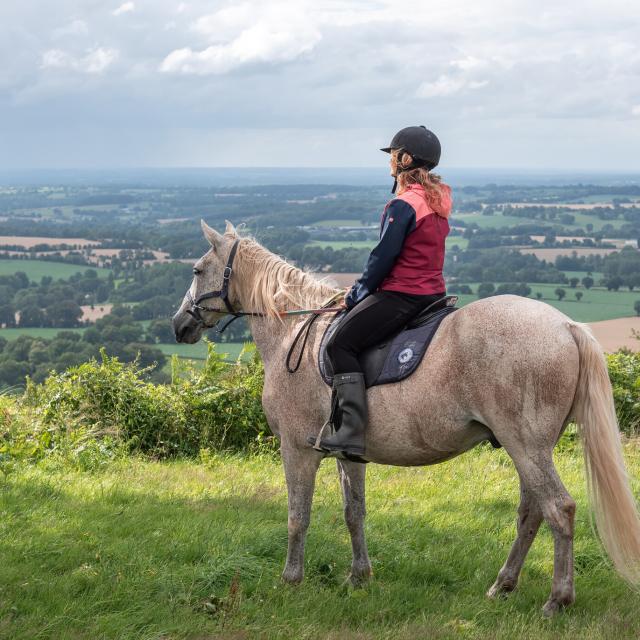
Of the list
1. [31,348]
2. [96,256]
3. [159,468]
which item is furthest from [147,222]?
[159,468]

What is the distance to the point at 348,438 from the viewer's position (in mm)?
5223

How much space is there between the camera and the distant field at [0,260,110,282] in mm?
54969

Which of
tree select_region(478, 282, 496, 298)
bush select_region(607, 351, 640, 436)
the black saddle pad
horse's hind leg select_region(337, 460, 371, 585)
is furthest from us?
tree select_region(478, 282, 496, 298)

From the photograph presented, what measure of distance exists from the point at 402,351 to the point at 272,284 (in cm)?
141

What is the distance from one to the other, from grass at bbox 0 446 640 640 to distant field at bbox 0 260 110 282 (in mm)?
47051

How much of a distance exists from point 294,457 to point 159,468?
11.5ft

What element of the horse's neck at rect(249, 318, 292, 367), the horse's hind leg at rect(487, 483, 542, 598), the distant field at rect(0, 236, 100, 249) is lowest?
the horse's hind leg at rect(487, 483, 542, 598)

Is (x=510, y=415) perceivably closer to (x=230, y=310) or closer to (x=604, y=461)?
(x=604, y=461)

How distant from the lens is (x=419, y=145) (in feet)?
17.4

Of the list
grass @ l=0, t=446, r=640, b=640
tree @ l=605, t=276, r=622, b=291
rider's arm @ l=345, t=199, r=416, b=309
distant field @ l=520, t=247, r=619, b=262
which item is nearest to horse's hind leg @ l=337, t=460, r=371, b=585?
grass @ l=0, t=446, r=640, b=640

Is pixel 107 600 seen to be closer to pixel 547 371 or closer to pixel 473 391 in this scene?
pixel 473 391

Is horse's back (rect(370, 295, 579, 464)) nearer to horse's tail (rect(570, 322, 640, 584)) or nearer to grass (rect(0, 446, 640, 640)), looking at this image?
horse's tail (rect(570, 322, 640, 584))

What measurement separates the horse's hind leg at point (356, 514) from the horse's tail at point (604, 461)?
1771 mm

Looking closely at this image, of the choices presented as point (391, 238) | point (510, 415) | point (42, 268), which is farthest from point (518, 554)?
point (42, 268)
